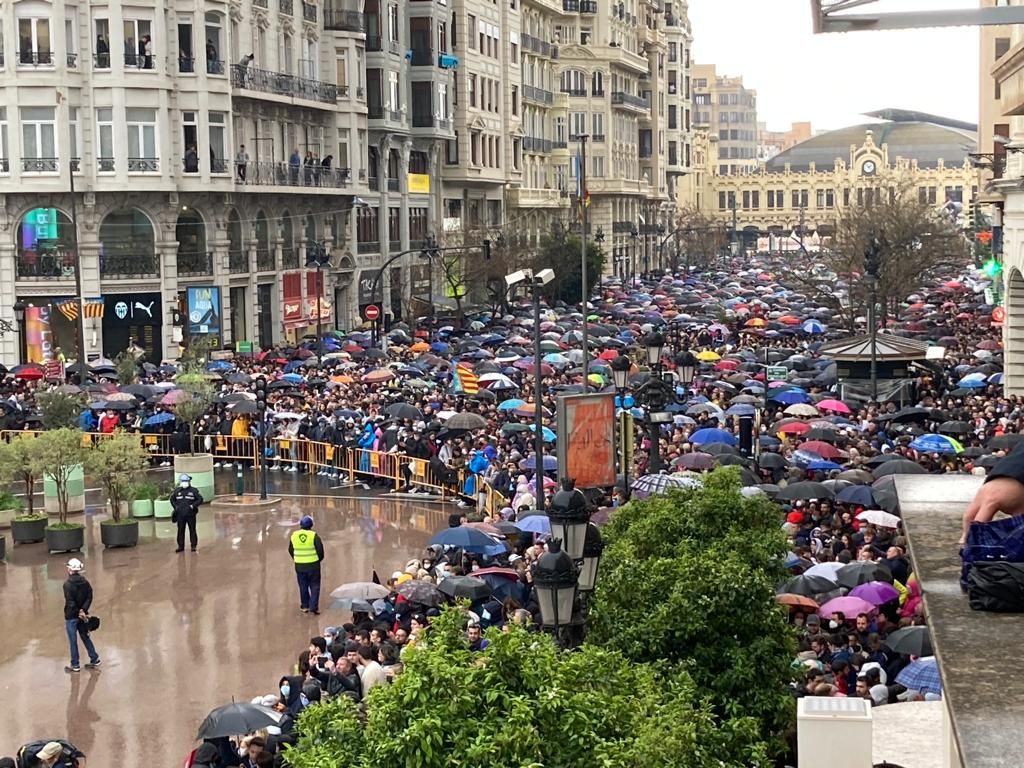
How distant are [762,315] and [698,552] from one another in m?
51.4

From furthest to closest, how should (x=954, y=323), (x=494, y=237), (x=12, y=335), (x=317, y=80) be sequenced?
1. (x=494, y=237)
2. (x=317, y=80)
3. (x=954, y=323)
4. (x=12, y=335)

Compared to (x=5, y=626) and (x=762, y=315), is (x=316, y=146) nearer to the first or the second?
(x=762, y=315)

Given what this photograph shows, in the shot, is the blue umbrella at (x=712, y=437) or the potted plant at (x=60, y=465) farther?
the blue umbrella at (x=712, y=437)

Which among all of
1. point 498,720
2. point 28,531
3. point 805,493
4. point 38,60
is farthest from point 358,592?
point 38,60

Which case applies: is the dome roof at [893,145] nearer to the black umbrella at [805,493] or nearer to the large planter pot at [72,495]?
the large planter pot at [72,495]

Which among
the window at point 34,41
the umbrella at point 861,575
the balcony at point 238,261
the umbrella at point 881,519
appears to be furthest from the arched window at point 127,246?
the umbrella at point 861,575

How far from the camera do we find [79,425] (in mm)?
36469

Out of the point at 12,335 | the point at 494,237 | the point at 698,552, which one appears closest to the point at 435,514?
the point at 698,552

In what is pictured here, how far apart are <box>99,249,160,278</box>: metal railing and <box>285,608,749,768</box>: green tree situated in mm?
46289

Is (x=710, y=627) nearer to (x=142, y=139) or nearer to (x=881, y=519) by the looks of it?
(x=881, y=519)

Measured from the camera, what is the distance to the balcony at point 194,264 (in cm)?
5559

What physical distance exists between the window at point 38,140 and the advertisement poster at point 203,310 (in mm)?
6557

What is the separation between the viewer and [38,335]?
52531mm

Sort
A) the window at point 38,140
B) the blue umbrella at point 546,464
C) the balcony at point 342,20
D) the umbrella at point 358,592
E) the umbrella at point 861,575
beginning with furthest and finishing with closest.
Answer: the balcony at point 342,20, the window at point 38,140, the blue umbrella at point 546,464, the umbrella at point 358,592, the umbrella at point 861,575
